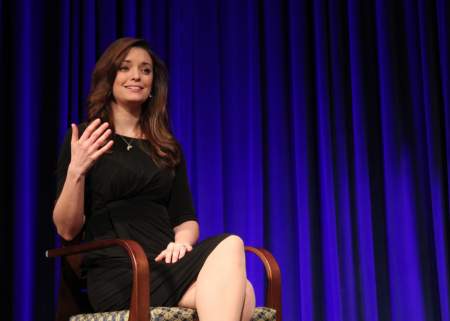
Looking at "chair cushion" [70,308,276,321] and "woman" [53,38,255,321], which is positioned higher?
"woman" [53,38,255,321]

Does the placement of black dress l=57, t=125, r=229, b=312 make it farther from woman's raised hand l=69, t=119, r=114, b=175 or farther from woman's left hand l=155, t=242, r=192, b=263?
woman's raised hand l=69, t=119, r=114, b=175

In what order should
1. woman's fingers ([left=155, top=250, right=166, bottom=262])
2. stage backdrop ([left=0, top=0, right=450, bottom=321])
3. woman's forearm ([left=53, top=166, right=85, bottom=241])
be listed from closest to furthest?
woman's fingers ([left=155, top=250, right=166, bottom=262]) < woman's forearm ([left=53, top=166, right=85, bottom=241]) < stage backdrop ([left=0, top=0, right=450, bottom=321])

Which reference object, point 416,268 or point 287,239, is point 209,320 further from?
point 416,268

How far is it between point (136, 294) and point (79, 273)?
51 centimetres

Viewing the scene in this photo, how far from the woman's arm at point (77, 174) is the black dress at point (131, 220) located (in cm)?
9

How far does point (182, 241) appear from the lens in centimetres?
160

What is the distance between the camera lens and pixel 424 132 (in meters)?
2.79

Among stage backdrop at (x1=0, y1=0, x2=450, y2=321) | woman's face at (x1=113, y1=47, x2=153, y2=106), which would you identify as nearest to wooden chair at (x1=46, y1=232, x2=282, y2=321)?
woman's face at (x1=113, y1=47, x2=153, y2=106)

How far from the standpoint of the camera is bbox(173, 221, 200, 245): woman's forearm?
5.32ft

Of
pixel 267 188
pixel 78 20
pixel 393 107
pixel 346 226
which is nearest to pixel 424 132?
pixel 393 107

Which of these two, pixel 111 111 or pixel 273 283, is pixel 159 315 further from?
pixel 111 111

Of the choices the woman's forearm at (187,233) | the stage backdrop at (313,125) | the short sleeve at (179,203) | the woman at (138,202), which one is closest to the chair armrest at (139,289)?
the woman at (138,202)

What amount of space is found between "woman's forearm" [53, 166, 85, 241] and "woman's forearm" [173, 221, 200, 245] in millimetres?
329

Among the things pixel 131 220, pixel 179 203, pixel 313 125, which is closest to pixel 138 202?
pixel 131 220
